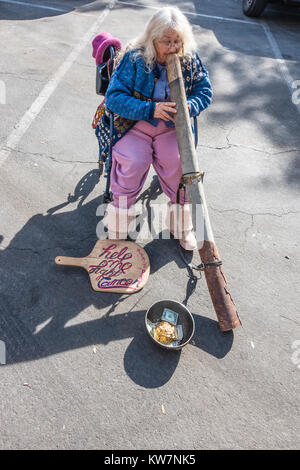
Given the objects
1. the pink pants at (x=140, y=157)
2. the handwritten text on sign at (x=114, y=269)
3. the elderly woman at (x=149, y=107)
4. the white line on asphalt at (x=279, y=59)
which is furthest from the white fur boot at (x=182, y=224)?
the white line on asphalt at (x=279, y=59)

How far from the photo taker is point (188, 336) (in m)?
2.63

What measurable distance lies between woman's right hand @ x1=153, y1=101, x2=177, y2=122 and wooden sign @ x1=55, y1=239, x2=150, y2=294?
3.91ft

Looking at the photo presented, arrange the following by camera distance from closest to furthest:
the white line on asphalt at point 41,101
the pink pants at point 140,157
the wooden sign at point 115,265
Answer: the pink pants at point 140,157 → the wooden sign at point 115,265 → the white line on asphalt at point 41,101

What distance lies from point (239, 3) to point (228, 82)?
5198mm

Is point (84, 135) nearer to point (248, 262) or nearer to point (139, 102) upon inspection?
point (139, 102)

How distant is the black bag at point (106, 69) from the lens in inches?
119

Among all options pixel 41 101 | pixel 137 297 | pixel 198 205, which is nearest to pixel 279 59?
pixel 41 101

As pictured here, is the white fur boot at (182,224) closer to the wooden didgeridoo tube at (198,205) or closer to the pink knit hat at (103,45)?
the wooden didgeridoo tube at (198,205)

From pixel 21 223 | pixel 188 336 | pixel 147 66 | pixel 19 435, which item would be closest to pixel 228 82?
pixel 147 66

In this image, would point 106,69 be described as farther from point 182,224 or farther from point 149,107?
point 182,224

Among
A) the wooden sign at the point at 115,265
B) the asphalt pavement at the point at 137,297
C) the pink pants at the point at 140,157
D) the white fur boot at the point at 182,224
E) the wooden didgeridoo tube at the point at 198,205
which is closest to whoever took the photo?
the asphalt pavement at the point at 137,297

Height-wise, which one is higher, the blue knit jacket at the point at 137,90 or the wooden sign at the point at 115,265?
the blue knit jacket at the point at 137,90

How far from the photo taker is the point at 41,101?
5.09m

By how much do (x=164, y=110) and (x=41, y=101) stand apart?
3196 millimetres
